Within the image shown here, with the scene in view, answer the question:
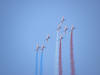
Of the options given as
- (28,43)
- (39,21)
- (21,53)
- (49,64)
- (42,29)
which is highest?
(39,21)

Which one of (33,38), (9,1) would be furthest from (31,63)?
(9,1)

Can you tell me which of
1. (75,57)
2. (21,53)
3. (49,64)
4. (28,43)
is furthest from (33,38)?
(75,57)

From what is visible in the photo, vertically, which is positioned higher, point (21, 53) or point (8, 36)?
point (8, 36)

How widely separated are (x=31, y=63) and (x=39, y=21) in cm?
76

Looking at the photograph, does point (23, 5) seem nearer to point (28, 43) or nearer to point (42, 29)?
point (42, 29)

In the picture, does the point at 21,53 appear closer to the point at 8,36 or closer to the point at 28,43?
the point at 28,43

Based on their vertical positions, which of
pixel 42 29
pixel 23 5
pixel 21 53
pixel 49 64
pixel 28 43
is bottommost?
pixel 49 64

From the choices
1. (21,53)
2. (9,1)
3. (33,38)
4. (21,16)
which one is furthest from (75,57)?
(9,1)

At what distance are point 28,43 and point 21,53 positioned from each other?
208mm

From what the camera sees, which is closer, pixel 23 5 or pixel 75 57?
pixel 75 57

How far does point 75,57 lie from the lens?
205 centimetres

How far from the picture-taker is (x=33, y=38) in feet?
6.96

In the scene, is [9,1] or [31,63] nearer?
[31,63]

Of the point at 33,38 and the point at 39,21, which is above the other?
the point at 39,21
